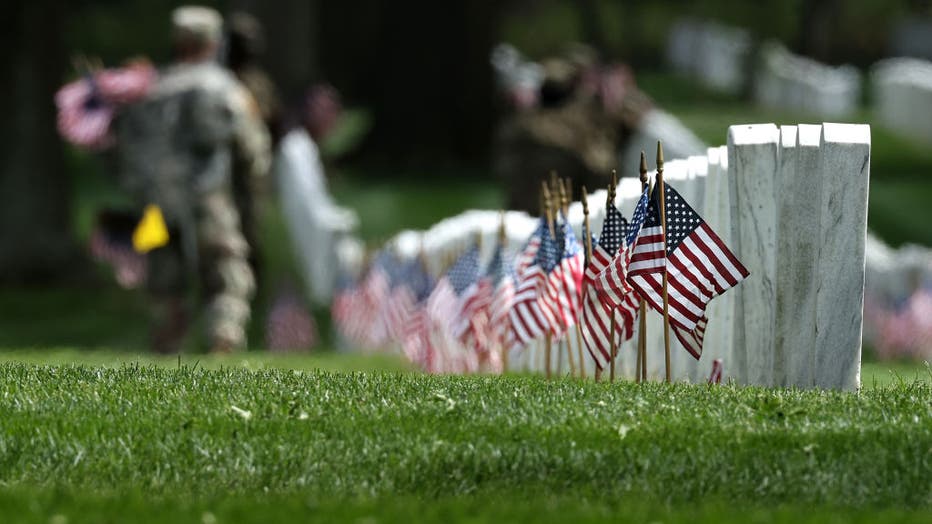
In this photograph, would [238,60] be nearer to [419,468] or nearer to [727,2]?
[419,468]

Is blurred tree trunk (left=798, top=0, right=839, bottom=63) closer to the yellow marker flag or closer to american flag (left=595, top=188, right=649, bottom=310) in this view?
the yellow marker flag

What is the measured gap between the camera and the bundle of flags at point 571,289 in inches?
360

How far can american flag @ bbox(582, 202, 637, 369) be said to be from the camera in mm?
Result: 9664

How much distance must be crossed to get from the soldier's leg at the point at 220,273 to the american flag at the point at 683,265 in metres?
7.12

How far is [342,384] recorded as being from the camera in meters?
8.73

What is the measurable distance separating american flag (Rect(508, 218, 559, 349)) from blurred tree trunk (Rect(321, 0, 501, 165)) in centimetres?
2285

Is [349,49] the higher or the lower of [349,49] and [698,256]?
the higher

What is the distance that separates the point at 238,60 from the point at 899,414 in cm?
1408

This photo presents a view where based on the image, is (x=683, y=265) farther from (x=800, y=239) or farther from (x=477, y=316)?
(x=477, y=316)

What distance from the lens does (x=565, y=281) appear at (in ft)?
34.4

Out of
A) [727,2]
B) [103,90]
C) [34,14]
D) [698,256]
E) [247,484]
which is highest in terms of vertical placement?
[727,2]

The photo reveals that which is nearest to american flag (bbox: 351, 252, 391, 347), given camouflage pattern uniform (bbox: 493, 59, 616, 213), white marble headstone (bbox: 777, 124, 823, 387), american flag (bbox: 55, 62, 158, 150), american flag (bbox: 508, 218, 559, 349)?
camouflage pattern uniform (bbox: 493, 59, 616, 213)

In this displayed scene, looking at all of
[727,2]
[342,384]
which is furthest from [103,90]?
[727,2]

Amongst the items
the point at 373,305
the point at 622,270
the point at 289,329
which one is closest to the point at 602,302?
the point at 622,270
